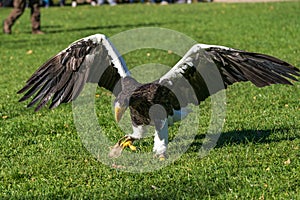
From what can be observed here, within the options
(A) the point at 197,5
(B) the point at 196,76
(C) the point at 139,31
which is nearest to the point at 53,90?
(B) the point at 196,76

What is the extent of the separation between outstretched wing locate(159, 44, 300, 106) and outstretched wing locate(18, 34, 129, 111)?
0.69 meters

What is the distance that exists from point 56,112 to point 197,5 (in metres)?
19.3

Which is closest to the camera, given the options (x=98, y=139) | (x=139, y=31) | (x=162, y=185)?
(x=162, y=185)

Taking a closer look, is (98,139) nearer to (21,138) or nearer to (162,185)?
(21,138)

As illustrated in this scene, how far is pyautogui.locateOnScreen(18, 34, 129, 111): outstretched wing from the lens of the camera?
649 centimetres

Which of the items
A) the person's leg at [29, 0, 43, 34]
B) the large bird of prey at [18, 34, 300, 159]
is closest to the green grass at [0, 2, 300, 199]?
the large bird of prey at [18, 34, 300, 159]

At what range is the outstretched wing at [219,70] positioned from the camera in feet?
19.5

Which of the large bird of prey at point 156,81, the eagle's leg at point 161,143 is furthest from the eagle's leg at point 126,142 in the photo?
the eagle's leg at point 161,143

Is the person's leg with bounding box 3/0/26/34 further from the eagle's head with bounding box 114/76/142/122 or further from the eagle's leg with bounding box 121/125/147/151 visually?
the eagle's head with bounding box 114/76/142/122

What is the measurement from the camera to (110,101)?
30.3ft

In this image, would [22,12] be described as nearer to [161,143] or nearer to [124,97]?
[161,143]

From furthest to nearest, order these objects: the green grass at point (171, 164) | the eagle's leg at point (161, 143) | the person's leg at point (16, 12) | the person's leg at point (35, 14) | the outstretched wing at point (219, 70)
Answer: the person's leg at point (35, 14), the person's leg at point (16, 12), the eagle's leg at point (161, 143), the outstretched wing at point (219, 70), the green grass at point (171, 164)

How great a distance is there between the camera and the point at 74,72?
6.64 meters

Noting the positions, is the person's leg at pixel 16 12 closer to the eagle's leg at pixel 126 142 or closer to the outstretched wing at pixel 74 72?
the outstretched wing at pixel 74 72
